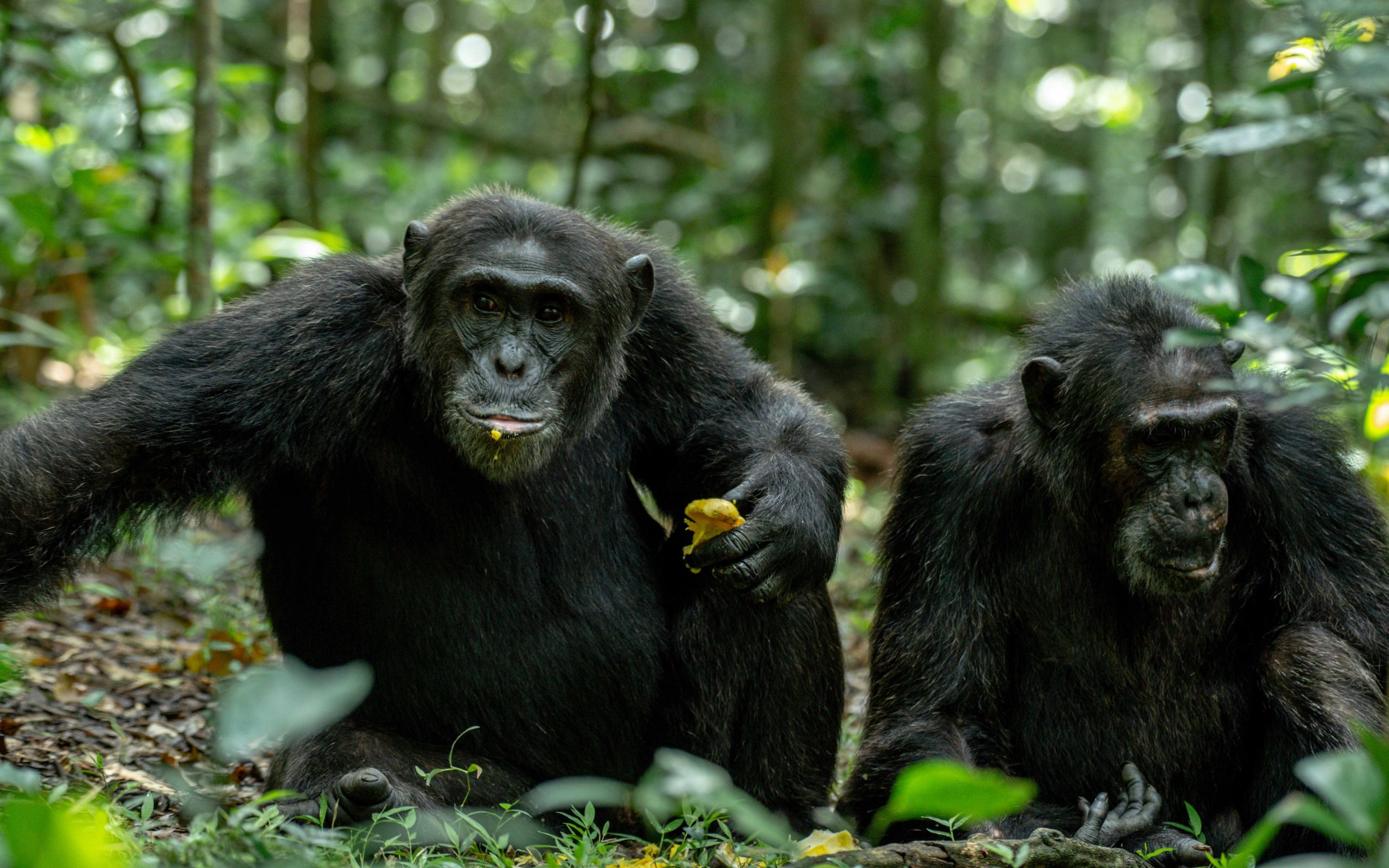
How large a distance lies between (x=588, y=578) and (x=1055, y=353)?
237 cm

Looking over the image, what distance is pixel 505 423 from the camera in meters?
5.30

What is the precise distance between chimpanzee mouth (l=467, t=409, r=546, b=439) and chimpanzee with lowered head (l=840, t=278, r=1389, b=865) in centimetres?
196

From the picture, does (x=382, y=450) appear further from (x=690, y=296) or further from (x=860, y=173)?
(x=860, y=173)

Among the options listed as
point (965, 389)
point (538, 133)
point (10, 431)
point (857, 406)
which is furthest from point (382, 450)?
point (538, 133)

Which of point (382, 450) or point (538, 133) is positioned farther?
point (538, 133)

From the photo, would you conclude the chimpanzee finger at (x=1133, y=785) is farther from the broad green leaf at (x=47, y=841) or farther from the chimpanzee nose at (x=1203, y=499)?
the broad green leaf at (x=47, y=841)

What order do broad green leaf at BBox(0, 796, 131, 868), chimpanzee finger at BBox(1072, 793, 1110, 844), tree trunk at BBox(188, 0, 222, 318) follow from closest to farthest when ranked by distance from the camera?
broad green leaf at BBox(0, 796, 131, 868)
chimpanzee finger at BBox(1072, 793, 1110, 844)
tree trunk at BBox(188, 0, 222, 318)

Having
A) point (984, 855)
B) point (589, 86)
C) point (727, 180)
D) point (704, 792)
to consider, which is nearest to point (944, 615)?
point (984, 855)

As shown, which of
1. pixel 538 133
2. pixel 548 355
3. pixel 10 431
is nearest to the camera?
pixel 10 431

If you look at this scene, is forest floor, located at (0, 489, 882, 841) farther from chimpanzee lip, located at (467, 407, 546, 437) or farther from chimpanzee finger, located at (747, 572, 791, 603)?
chimpanzee finger, located at (747, 572, 791, 603)

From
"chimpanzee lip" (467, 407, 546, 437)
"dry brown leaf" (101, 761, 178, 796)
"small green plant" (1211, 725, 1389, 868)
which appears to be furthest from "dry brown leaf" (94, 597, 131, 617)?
"small green plant" (1211, 725, 1389, 868)

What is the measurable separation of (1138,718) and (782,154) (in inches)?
432

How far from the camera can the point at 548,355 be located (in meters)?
→ 5.61

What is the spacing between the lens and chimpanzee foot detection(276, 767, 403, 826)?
497 cm
